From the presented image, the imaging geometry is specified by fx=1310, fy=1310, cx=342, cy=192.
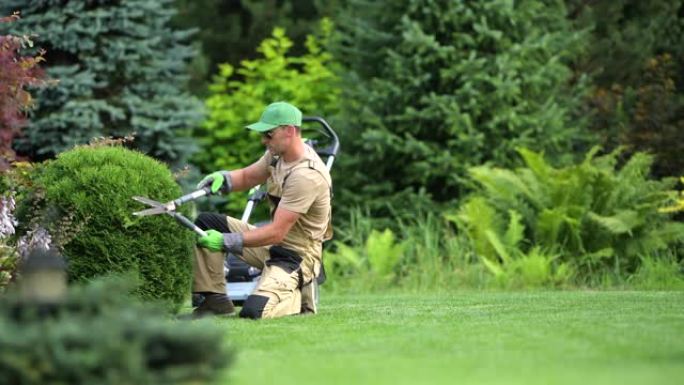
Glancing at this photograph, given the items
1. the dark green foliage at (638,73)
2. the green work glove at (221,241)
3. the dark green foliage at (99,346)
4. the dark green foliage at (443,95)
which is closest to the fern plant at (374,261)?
the dark green foliage at (443,95)

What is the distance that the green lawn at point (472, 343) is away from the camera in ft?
19.3

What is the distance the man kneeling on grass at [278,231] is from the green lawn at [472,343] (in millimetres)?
302

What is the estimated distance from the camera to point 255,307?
30.0ft

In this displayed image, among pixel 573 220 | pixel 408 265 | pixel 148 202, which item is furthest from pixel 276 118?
pixel 408 265

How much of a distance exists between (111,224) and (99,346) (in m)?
4.00

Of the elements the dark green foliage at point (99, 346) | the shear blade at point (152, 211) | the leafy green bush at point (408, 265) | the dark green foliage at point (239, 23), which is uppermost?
the dark green foliage at point (239, 23)

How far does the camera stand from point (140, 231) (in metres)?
9.09

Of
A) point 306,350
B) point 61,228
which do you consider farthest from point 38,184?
point 306,350

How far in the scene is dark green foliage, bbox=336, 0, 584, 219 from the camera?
17.0 metres

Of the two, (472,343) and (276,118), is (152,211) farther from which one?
(472,343)

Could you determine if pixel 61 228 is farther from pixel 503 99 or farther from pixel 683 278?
pixel 503 99

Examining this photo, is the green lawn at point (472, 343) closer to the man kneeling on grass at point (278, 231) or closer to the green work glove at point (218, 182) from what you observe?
the man kneeling on grass at point (278, 231)

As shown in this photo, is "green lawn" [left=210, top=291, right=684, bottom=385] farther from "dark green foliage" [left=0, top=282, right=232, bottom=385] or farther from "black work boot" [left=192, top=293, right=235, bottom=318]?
"black work boot" [left=192, top=293, right=235, bottom=318]

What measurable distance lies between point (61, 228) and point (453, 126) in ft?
28.3
